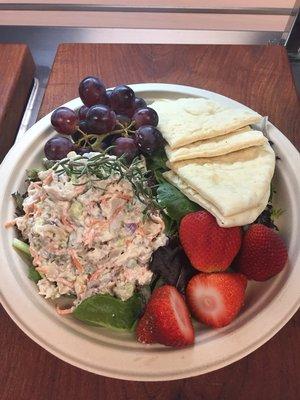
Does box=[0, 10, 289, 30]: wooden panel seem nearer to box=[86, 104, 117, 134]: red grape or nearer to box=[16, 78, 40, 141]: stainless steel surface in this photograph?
box=[16, 78, 40, 141]: stainless steel surface

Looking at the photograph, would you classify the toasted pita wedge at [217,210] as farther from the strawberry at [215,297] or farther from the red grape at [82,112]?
the red grape at [82,112]

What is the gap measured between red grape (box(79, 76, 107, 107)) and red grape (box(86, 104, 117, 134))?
0.20ft

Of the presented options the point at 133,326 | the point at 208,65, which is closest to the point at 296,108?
the point at 208,65

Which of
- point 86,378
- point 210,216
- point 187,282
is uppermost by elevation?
point 210,216

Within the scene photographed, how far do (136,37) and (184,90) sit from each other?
0.40 metres

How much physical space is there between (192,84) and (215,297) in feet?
2.40

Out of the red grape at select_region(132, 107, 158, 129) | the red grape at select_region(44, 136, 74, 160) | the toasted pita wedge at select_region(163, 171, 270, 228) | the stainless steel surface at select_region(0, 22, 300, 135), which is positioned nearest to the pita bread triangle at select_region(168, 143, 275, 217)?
the toasted pita wedge at select_region(163, 171, 270, 228)

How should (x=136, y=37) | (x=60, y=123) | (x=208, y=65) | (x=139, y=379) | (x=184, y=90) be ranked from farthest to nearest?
(x=136, y=37) < (x=208, y=65) < (x=184, y=90) < (x=60, y=123) < (x=139, y=379)

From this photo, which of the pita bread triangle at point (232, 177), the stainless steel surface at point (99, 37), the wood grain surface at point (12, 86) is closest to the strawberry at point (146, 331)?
the pita bread triangle at point (232, 177)

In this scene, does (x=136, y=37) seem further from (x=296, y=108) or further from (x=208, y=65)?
(x=296, y=108)

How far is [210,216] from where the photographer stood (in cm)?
87

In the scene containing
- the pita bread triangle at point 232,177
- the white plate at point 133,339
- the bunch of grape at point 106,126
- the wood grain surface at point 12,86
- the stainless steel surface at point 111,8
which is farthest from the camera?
the stainless steel surface at point 111,8

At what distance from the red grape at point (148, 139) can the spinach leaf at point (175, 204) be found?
0.35 ft

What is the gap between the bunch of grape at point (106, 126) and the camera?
0.97 meters
